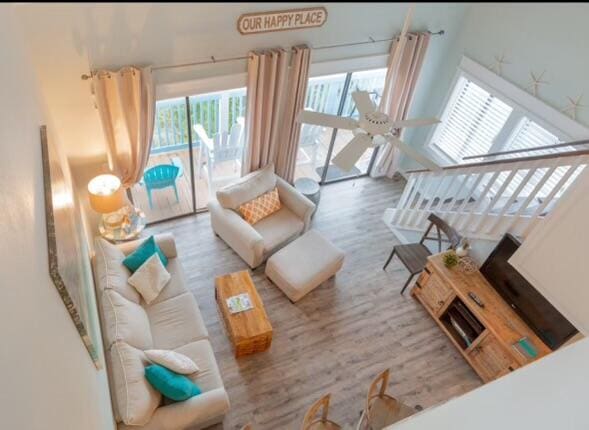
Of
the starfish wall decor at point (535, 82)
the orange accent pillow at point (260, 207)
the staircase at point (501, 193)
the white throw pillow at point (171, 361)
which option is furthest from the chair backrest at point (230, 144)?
the starfish wall decor at point (535, 82)

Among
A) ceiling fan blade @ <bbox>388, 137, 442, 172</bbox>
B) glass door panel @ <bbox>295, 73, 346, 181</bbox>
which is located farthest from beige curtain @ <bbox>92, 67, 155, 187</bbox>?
ceiling fan blade @ <bbox>388, 137, 442, 172</bbox>

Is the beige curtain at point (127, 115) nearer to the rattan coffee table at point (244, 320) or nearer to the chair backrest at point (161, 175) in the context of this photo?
the chair backrest at point (161, 175)

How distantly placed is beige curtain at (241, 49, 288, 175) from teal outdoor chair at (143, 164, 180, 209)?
36.6 inches

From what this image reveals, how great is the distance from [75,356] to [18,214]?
99cm

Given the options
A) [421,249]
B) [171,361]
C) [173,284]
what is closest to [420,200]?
[421,249]

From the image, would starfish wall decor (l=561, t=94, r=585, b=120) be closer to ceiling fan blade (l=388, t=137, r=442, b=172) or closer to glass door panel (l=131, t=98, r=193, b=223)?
ceiling fan blade (l=388, t=137, r=442, b=172)

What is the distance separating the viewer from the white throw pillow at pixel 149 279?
4086 millimetres

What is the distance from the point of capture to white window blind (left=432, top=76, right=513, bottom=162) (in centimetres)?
528

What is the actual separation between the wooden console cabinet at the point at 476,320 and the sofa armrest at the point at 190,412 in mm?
2650

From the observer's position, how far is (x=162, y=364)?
3.45m

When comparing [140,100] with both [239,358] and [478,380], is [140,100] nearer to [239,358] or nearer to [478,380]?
[239,358]

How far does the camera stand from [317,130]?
6.00 meters

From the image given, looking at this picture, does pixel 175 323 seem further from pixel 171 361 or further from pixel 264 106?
pixel 264 106

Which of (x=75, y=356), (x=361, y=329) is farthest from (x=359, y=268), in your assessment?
(x=75, y=356)
